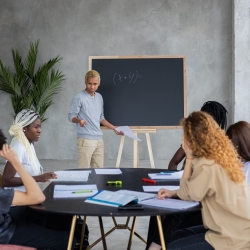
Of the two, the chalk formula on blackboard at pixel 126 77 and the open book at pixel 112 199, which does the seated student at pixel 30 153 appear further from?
the chalk formula on blackboard at pixel 126 77

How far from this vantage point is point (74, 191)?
273cm

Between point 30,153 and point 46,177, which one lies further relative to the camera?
point 30,153

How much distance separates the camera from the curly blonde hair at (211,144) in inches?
93.7

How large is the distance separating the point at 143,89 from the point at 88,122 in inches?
48.6

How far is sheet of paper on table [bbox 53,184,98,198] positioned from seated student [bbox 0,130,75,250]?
0.68ft

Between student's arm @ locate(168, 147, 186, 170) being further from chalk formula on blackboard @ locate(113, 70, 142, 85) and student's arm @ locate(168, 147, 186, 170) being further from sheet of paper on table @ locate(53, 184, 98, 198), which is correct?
chalk formula on blackboard @ locate(113, 70, 142, 85)

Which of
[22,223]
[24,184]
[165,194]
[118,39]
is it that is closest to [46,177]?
[22,223]

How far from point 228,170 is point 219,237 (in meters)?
0.32

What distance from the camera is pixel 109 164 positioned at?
8.62 meters

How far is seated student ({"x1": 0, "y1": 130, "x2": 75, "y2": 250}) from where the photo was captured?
232 cm

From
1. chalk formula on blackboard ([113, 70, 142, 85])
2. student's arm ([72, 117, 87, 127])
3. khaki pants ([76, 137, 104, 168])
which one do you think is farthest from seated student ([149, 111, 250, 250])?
chalk formula on blackboard ([113, 70, 142, 85])

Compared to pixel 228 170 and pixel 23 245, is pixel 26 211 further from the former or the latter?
pixel 228 170

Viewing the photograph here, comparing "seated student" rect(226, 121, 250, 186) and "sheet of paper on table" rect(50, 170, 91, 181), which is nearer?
"seated student" rect(226, 121, 250, 186)

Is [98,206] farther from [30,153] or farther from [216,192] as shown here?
[30,153]
